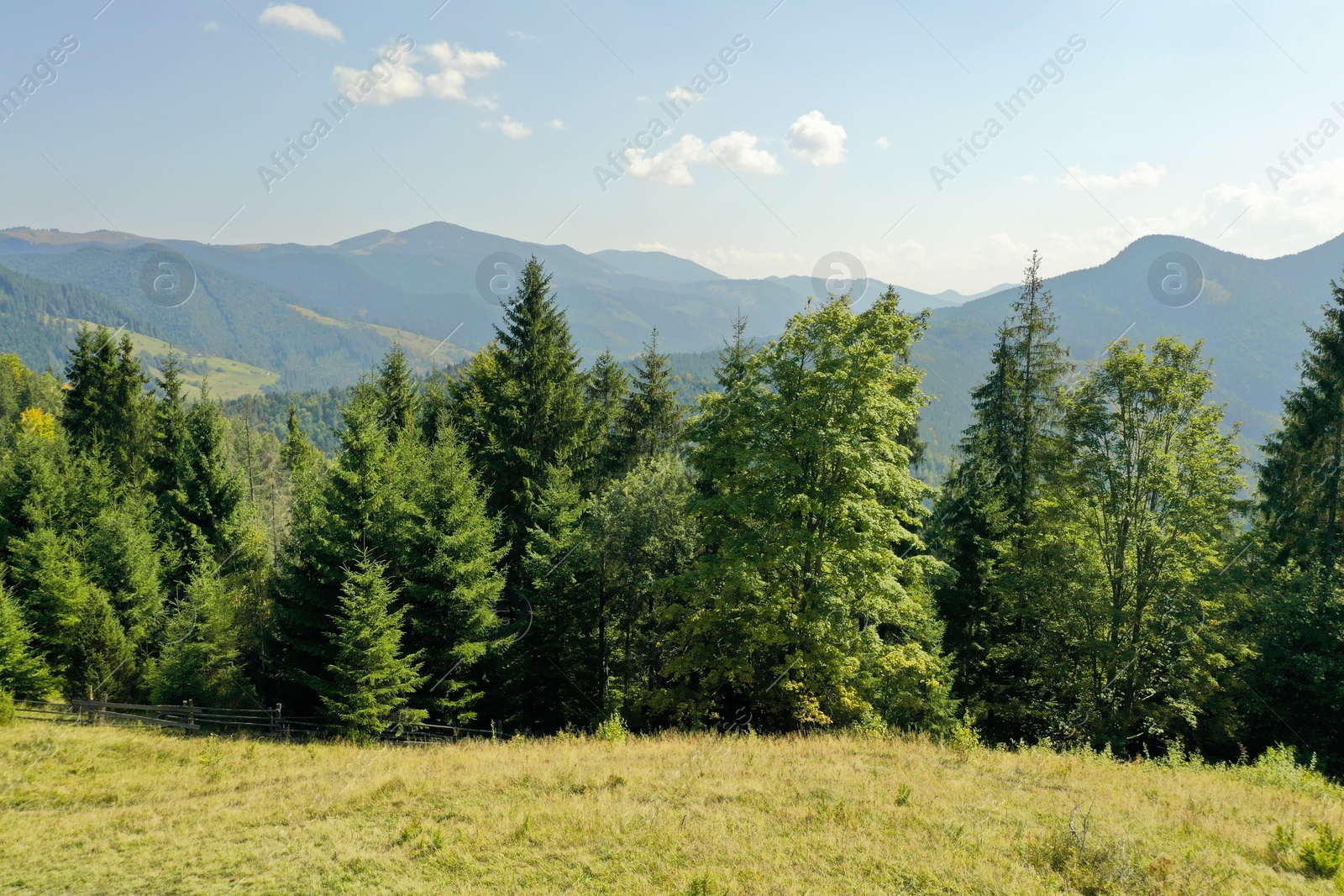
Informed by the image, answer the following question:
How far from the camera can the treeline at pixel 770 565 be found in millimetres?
18297

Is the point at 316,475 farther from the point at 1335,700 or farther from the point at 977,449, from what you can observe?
the point at 1335,700

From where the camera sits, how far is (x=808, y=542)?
17.6 metres

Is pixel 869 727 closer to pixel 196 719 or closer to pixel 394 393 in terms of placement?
pixel 196 719

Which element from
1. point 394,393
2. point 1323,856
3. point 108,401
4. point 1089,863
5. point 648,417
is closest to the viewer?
point 1323,856

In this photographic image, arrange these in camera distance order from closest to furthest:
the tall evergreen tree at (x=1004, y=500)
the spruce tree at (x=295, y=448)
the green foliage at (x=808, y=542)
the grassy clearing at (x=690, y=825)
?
the grassy clearing at (x=690, y=825) < the green foliage at (x=808, y=542) < the tall evergreen tree at (x=1004, y=500) < the spruce tree at (x=295, y=448)

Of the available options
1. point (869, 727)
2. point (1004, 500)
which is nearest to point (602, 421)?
point (1004, 500)

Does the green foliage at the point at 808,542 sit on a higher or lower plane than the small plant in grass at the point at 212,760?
higher

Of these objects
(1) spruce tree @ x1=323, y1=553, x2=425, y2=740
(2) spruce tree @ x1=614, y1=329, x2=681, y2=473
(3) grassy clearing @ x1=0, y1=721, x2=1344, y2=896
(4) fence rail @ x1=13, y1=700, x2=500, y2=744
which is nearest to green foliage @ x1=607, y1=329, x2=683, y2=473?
(2) spruce tree @ x1=614, y1=329, x2=681, y2=473

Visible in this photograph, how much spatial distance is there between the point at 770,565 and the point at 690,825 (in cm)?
863

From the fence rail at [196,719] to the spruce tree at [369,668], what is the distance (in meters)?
0.78

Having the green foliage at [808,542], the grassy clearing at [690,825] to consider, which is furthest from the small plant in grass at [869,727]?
the grassy clearing at [690,825]

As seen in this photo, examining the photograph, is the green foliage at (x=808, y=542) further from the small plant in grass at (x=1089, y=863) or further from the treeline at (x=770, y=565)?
the small plant in grass at (x=1089, y=863)

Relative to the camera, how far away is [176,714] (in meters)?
21.6

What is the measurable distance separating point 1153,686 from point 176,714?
103ft
